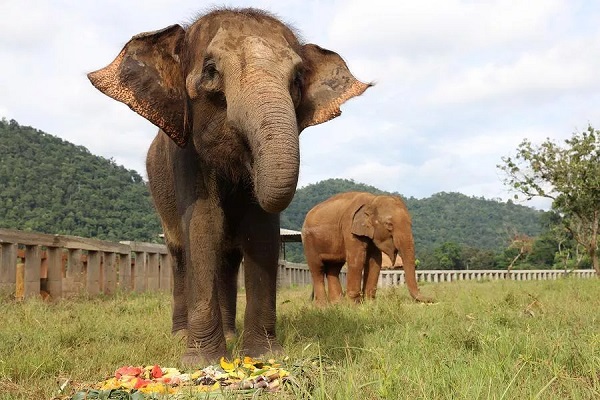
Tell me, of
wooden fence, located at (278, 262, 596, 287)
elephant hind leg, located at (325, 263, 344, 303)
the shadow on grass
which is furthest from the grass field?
wooden fence, located at (278, 262, 596, 287)

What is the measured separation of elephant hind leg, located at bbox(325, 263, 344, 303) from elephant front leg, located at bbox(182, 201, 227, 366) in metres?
7.33

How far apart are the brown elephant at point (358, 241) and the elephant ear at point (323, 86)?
20.7ft

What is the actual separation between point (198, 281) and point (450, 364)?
1.77 metres

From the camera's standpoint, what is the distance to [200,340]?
4.41 meters

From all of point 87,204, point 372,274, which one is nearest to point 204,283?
point 372,274

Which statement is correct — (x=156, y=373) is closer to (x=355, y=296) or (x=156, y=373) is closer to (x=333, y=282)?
(x=355, y=296)

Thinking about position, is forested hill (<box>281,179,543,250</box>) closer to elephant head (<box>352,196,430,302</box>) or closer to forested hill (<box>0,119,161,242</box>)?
forested hill (<box>0,119,161,242</box>)

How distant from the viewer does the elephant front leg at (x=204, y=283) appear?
4414mm

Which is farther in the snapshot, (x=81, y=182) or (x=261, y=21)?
(x=81, y=182)

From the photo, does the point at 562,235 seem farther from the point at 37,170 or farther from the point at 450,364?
the point at 450,364

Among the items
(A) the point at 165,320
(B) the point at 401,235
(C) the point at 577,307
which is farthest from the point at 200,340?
(B) the point at 401,235

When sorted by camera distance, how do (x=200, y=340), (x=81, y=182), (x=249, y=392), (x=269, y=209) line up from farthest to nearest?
(x=81, y=182) → (x=200, y=340) → (x=269, y=209) → (x=249, y=392)

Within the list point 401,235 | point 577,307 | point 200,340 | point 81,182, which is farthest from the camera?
point 81,182

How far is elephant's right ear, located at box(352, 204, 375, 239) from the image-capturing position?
11039mm
